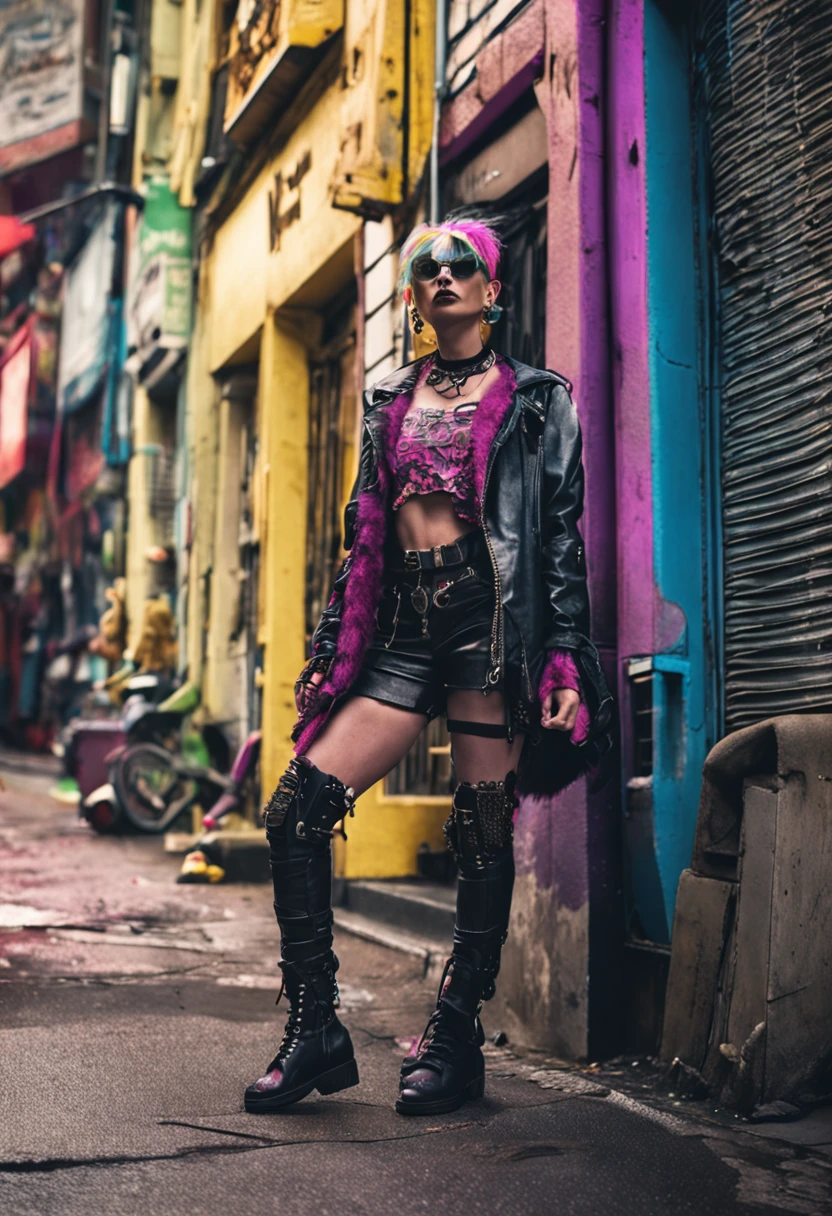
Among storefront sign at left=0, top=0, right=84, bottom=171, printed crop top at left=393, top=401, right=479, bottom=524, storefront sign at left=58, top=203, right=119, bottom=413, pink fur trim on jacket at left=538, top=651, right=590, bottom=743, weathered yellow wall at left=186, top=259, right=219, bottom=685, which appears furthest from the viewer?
storefront sign at left=0, top=0, right=84, bottom=171

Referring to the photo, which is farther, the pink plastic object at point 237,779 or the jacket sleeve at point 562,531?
the pink plastic object at point 237,779

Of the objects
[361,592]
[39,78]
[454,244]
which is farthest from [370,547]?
[39,78]

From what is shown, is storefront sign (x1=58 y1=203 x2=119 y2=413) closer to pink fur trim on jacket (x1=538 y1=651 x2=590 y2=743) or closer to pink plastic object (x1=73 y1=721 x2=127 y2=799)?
pink plastic object (x1=73 y1=721 x2=127 y2=799)

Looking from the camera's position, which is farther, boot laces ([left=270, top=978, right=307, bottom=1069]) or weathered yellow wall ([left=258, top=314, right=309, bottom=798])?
weathered yellow wall ([left=258, top=314, right=309, bottom=798])

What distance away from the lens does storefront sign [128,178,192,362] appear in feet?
41.8

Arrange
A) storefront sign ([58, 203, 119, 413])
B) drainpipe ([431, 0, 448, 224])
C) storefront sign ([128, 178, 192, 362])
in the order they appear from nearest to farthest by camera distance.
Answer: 1. drainpipe ([431, 0, 448, 224])
2. storefront sign ([128, 178, 192, 362])
3. storefront sign ([58, 203, 119, 413])

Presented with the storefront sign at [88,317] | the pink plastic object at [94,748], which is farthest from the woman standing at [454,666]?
the storefront sign at [88,317]

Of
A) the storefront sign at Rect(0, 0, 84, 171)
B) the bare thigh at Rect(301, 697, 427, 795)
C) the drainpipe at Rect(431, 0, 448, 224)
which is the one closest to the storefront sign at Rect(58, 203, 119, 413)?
the storefront sign at Rect(0, 0, 84, 171)

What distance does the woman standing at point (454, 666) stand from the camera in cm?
317

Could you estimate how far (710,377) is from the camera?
4.19 meters

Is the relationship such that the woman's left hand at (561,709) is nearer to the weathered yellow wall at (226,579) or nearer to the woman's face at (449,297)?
the woman's face at (449,297)

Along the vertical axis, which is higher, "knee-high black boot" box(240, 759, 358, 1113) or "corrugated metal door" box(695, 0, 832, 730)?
"corrugated metal door" box(695, 0, 832, 730)

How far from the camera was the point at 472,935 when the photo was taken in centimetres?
329

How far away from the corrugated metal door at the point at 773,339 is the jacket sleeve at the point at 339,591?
1.17 metres
